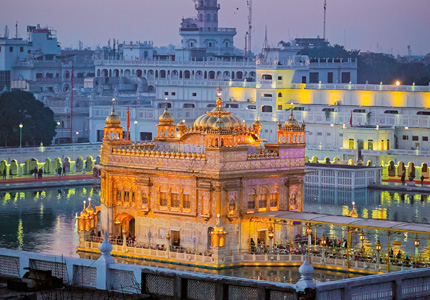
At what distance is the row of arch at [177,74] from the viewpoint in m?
129

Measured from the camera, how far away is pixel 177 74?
13562 centimetres

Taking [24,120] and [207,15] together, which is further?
[207,15]

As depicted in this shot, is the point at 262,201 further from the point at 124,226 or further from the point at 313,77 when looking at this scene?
the point at 313,77

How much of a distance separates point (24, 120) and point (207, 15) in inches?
2844

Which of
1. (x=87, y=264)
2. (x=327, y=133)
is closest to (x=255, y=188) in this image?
(x=87, y=264)

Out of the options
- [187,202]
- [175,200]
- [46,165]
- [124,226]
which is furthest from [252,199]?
[46,165]

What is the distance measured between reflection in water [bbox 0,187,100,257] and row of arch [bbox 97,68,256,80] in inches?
1924

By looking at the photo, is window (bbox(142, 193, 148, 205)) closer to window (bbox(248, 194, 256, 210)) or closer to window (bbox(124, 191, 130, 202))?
window (bbox(124, 191, 130, 202))

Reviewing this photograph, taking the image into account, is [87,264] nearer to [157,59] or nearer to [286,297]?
[286,297]

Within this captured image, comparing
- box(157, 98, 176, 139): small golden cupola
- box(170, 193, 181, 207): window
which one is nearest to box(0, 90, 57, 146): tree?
box(157, 98, 176, 139): small golden cupola

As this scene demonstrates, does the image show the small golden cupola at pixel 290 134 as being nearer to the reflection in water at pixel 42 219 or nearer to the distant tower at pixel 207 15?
the reflection in water at pixel 42 219

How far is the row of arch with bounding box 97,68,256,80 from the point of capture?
129 meters

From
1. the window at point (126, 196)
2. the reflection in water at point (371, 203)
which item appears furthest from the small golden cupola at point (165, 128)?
the reflection in water at point (371, 203)

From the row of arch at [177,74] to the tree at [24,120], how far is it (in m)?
29.1
